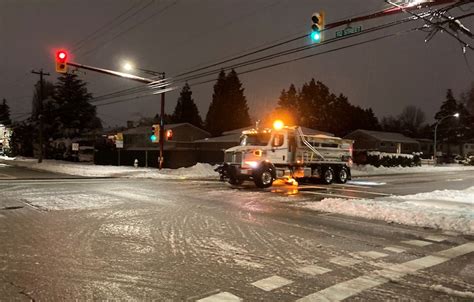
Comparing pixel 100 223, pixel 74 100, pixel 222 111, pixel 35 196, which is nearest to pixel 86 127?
pixel 74 100

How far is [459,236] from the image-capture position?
32.6 feet

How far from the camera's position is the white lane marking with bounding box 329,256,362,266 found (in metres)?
7.17

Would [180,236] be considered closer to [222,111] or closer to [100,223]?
[100,223]

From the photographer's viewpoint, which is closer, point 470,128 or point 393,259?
point 393,259

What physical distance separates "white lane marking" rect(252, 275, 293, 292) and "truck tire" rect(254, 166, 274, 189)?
48.8ft

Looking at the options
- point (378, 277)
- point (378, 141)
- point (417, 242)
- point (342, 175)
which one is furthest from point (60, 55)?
point (378, 141)

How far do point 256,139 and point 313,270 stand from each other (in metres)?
16.1

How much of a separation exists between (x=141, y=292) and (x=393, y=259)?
14.3 feet

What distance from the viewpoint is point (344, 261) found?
24.0ft

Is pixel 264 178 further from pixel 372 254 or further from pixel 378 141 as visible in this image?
pixel 378 141

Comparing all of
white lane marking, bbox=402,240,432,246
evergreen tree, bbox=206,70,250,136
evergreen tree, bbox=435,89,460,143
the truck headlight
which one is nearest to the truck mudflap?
the truck headlight

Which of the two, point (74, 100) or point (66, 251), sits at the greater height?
point (74, 100)

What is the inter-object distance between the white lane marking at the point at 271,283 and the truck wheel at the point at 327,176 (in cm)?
1916

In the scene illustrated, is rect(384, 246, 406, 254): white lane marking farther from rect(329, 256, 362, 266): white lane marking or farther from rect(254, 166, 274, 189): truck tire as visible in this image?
rect(254, 166, 274, 189): truck tire
